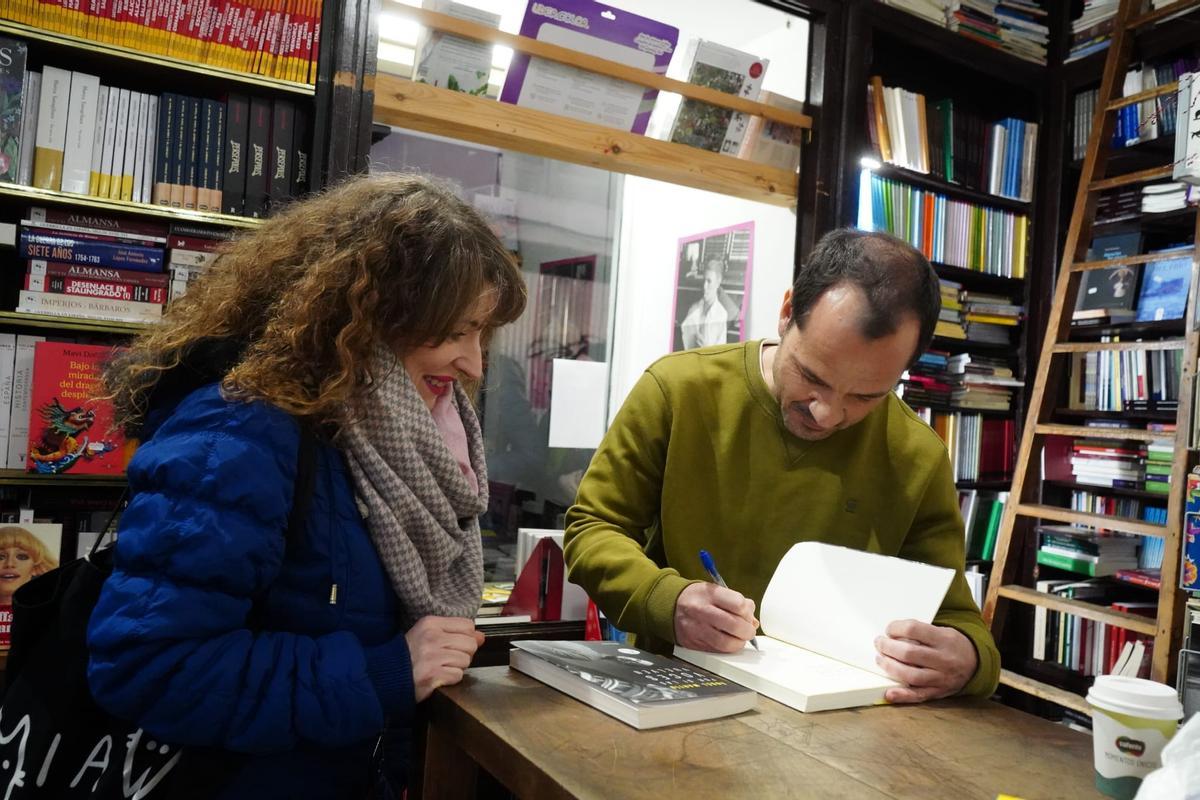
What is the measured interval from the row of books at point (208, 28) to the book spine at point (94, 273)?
0.55m

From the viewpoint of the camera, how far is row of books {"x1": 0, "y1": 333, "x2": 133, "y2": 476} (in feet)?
6.89

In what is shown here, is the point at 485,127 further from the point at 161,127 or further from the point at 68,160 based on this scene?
the point at 68,160

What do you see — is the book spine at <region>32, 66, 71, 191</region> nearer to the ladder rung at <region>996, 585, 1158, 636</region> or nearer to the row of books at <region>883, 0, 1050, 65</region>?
the row of books at <region>883, 0, 1050, 65</region>

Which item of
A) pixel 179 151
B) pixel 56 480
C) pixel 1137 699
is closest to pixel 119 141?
pixel 179 151

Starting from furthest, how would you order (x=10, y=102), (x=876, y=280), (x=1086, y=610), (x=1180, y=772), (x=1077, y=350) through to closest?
(x=1077, y=350) < (x=1086, y=610) < (x=10, y=102) < (x=876, y=280) < (x=1180, y=772)

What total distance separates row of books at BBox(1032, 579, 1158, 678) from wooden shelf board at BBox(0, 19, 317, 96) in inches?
118

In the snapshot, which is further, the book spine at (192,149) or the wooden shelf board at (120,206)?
the book spine at (192,149)

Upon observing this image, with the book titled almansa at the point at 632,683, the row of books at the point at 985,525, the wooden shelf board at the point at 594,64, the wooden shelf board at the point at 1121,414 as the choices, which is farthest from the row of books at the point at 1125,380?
the book titled almansa at the point at 632,683

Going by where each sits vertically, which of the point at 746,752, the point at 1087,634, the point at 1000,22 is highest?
the point at 1000,22

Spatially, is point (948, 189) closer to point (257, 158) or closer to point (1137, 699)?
point (257, 158)

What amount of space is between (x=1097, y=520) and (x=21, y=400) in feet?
10.1

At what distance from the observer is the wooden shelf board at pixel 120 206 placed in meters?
2.08

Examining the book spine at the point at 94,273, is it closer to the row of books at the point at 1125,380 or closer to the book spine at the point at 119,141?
the book spine at the point at 119,141

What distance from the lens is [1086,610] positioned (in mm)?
2830
